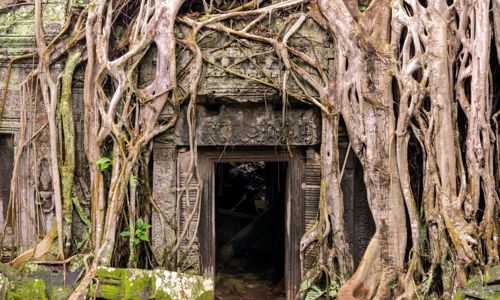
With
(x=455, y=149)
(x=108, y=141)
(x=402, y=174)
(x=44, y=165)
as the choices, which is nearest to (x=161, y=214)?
(x=108, y=141)

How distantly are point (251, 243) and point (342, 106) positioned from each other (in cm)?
258

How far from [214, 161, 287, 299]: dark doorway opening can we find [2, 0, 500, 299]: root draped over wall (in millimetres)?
1057

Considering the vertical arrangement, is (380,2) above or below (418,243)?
above

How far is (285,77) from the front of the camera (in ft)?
15.6

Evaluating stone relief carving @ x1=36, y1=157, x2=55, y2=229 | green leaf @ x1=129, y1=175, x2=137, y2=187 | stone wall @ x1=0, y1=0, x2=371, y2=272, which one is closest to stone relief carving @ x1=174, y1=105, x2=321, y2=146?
stone wall @ x1=0, y1=0, x2=371, y2=272

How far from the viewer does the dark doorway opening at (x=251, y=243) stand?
5.86m

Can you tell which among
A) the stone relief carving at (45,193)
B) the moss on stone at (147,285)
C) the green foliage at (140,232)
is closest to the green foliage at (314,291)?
the moss on stone at (147,285)

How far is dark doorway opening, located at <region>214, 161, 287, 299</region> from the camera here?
19.2ft

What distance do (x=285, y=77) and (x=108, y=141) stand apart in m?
1.47

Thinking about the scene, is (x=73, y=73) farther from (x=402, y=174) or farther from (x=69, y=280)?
(x=402, y=174)

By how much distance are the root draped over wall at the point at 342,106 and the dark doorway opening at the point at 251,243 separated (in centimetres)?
106

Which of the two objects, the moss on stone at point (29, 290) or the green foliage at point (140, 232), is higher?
the green foliage at point (140, 232)

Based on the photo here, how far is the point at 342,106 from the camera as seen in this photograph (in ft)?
15.6

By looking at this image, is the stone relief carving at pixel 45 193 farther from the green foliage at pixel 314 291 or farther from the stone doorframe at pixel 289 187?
the green foliage at pixel 314 291
